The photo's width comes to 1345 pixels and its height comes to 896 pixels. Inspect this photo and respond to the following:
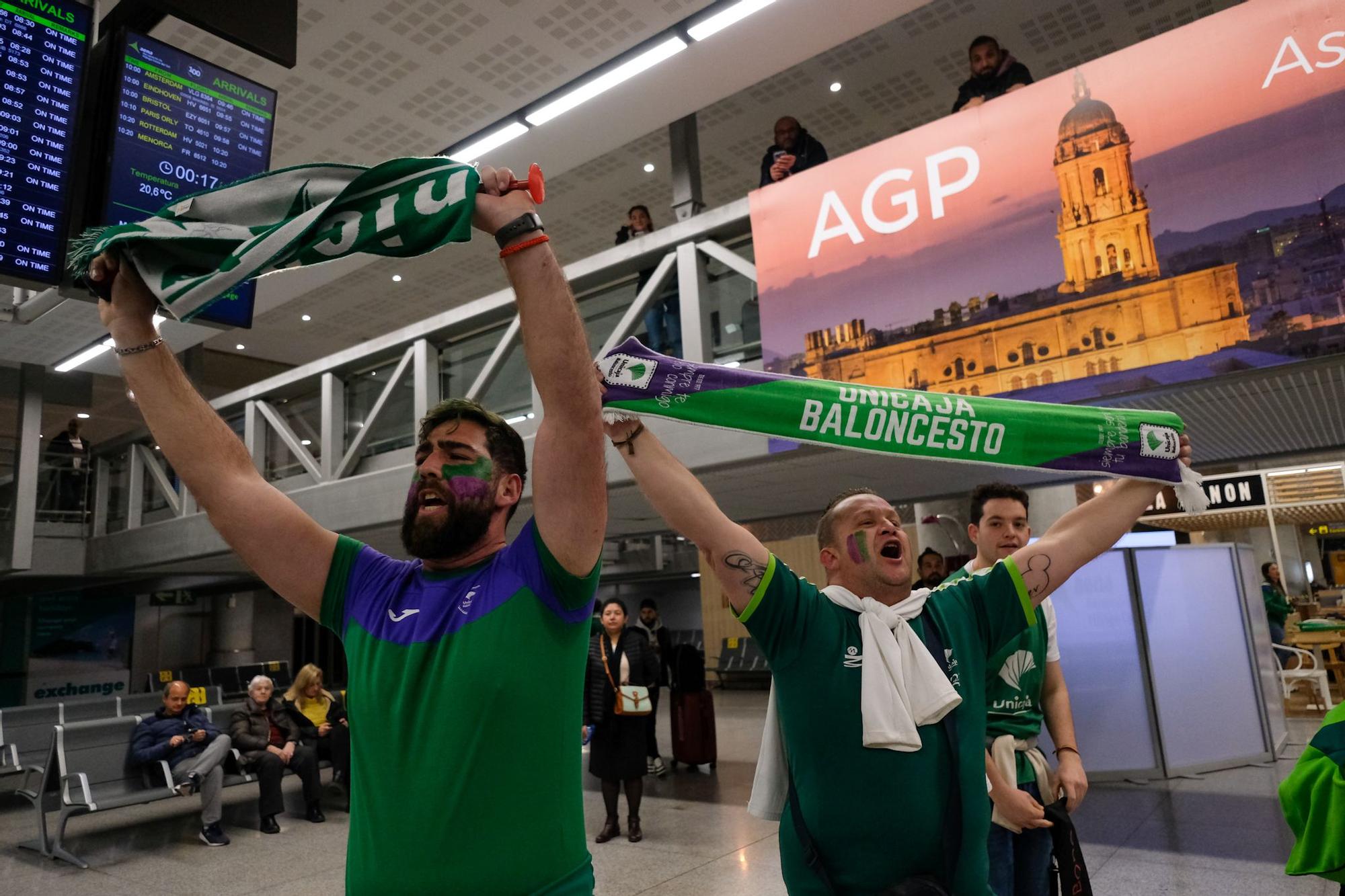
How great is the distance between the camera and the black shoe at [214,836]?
692cm

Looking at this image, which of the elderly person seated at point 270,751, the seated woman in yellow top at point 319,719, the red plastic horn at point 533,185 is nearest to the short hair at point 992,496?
the red plastic horn at point 533,185

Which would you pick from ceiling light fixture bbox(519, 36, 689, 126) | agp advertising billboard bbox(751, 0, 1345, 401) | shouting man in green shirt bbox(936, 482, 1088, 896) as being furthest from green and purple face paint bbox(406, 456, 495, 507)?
ceiling light fixture bbox(519, 36, 689, 126)

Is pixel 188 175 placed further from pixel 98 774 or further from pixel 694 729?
pixel 694 729

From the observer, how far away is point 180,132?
442 centimetres

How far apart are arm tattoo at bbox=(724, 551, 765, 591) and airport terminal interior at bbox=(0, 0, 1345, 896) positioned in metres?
0.01

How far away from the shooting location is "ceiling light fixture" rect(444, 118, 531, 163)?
7.31 m

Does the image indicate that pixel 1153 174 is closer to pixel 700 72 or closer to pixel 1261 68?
pixel 1261 68

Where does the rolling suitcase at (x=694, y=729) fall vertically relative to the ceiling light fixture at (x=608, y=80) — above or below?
below

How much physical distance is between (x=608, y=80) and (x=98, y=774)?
706 centimetres

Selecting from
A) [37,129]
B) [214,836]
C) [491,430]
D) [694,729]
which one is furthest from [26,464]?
[491,430]

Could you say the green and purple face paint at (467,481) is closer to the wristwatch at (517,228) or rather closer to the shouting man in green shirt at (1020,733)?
the wristwatch at (517,228)

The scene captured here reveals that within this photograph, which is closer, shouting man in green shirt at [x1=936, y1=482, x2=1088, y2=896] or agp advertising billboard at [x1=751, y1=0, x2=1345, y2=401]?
shouting man in green shirt at [x1=936, y1=482, x2=1088, y2=896]

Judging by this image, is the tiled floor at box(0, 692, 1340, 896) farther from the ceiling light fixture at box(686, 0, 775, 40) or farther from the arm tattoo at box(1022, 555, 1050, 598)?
the ceiling light fixture at box(686, 0, 775, 40)

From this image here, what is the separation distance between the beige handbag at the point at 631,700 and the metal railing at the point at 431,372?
8.94 ft
